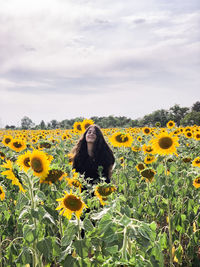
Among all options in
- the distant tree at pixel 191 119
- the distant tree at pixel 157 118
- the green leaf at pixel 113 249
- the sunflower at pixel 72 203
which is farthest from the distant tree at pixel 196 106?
the green leaf at pixel 113 249

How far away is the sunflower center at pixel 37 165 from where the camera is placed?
2.33 meters

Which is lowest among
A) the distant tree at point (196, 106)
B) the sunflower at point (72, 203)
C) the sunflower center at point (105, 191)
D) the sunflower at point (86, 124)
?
the sunflower center at point (105, 191)

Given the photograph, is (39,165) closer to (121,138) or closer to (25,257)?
(25,257)

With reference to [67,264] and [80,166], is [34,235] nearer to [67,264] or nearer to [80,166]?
[67,264]

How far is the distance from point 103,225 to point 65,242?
21.3 inches

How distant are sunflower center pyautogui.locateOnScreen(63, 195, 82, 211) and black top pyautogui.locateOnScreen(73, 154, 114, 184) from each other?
292cm

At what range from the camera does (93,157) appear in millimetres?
5035

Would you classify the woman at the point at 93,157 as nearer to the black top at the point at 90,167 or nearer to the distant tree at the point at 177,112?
the black top at the point at 90,167

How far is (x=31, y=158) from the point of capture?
2.48 metres

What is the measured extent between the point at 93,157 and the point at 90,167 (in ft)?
0.60

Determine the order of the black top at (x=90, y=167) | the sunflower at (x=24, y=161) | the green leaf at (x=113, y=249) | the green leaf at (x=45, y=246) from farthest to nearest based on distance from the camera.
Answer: the black top at (x=90, y=167) < the sunflower at (x=24, y=161) < the green leaf at (x=45, y=246) < the green leaf at (x=113, y=249)

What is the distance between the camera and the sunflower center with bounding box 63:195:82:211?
6.37 ft

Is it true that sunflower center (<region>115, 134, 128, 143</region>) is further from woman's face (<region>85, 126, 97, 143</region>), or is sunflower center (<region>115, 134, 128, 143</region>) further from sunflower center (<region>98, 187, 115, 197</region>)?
sunflower center (<region>98, 187, 115, 197</region>)

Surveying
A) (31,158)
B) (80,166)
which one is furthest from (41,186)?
(80,166)
